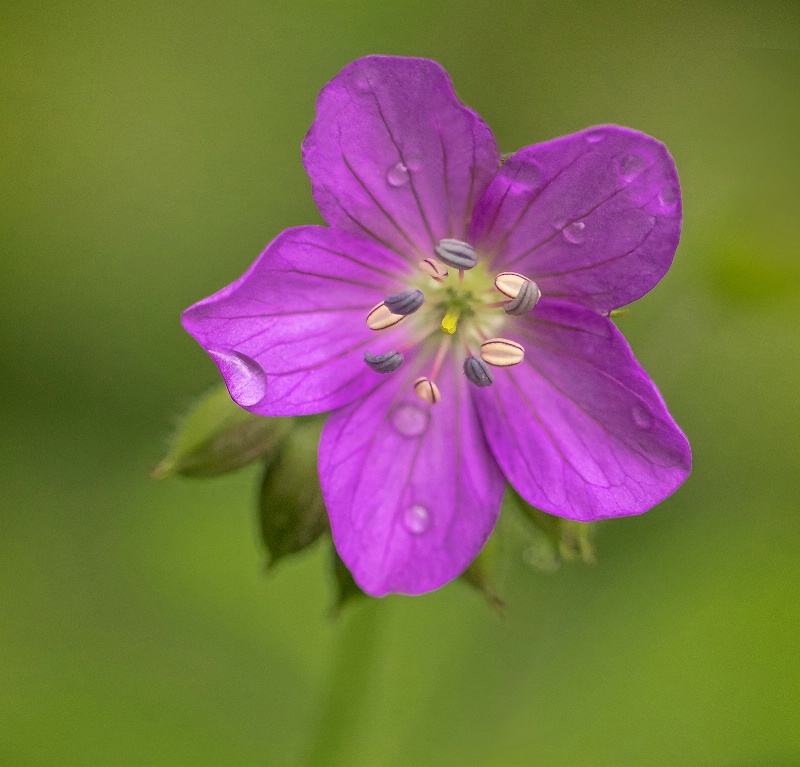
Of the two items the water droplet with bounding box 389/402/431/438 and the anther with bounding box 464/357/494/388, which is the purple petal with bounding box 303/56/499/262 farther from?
the water droplet with bounding box 389/402/431/438

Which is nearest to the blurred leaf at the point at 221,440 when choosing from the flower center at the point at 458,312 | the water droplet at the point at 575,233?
the flower center at the point at 458,312

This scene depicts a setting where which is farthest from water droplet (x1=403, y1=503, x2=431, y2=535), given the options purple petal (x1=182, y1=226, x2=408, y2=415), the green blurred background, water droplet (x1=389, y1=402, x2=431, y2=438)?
the green blurred background

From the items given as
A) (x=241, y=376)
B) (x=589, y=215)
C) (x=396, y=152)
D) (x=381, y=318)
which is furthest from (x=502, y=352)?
(x=241, y=376)

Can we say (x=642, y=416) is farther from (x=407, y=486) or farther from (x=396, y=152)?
(x=396, y=152)

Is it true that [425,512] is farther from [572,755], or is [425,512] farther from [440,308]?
[572,755]

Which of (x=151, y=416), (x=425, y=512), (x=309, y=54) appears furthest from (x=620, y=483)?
(x=309, y=54)

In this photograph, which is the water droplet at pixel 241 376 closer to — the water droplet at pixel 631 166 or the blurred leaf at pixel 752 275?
the water droplet at pixel 631 166

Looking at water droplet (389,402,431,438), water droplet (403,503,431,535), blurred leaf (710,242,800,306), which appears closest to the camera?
water droplet (403,503,431,535)
